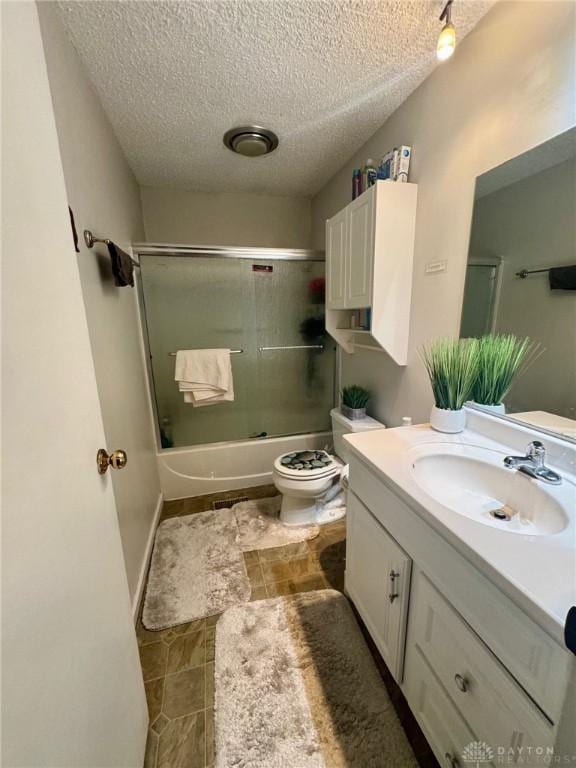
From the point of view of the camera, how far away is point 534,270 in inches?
39.0

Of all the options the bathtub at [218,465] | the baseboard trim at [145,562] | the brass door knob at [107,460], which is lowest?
the baseboard trim at [145,562]

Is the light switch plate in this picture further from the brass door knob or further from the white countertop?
the brass door knob

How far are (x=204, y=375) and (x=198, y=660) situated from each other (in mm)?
1593

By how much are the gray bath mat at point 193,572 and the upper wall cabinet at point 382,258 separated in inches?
56.7

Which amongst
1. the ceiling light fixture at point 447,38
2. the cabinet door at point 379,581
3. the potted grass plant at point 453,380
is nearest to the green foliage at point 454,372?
the potted grass plant at point 453,380

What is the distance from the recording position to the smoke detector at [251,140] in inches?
65.2

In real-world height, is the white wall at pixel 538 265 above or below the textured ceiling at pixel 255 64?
below

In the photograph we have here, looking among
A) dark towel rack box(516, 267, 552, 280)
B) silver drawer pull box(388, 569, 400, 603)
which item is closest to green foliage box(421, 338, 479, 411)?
dark towel rack box(516, 267, 552, 280)

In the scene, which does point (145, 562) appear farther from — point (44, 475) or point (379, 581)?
point (44, 475)

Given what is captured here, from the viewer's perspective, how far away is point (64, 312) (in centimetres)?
60

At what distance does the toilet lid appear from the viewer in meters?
1.80

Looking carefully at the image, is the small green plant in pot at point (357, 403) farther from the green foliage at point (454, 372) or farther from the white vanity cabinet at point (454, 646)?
the white vanity cabinet at point (454, 646)

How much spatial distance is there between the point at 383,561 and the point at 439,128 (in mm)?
1773

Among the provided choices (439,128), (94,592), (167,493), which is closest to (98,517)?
(94,592)
